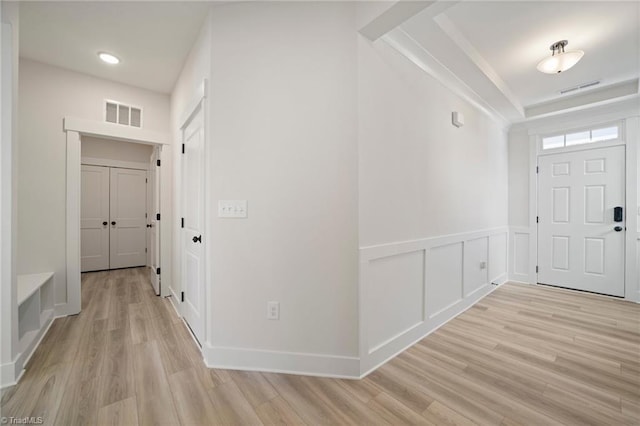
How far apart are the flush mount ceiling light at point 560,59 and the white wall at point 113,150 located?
6.46 meters

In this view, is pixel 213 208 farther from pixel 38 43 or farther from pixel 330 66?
pixel 38 43

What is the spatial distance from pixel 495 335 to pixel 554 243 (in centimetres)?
249

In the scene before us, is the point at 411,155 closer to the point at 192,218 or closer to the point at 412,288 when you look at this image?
the point at 412,288

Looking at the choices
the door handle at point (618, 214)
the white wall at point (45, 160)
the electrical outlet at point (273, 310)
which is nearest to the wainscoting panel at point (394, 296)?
the electrical outlet at point (273, 310)

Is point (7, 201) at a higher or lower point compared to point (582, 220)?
higher

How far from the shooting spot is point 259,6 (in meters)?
1.86

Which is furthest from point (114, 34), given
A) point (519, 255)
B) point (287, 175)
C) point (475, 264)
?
point (519, 255)

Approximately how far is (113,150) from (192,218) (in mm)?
3854

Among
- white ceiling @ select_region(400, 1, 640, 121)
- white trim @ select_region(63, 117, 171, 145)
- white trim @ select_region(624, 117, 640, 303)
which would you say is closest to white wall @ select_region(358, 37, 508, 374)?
white ceiling @ select_region(400, 1, 640, 121)

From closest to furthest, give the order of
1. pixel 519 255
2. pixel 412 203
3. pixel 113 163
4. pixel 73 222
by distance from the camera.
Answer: pixel 412 203 < pixel 73 222 < pixel 519 255 < pixel 113 163

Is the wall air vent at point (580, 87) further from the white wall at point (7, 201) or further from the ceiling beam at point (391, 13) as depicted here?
the white wall at point (7, 201)

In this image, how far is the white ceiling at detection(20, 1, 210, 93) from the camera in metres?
2.02

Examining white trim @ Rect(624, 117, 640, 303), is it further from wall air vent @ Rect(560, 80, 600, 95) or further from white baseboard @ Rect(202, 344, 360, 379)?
white baseboard @ Rect(202, 344, 360, 379)

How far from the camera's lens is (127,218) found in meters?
5.24
